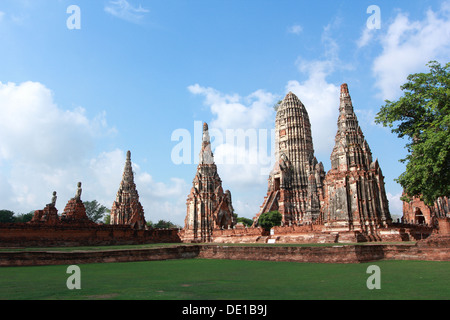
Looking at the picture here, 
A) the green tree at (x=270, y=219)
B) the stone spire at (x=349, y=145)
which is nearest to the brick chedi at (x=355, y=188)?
the stone spire at (x=349, y=145)

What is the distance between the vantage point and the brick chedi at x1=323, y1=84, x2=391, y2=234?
23453mm

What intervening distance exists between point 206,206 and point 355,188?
1791cm

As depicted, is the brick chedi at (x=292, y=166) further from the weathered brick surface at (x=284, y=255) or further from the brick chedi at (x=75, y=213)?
the weathered brick surface at (x=284, y=255)

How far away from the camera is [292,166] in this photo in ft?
182

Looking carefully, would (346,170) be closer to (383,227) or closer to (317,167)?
(383,227)

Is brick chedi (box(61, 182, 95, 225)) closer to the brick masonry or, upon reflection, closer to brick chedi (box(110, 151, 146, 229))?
the brick masonry

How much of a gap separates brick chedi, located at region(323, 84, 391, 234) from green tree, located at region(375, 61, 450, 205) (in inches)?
266

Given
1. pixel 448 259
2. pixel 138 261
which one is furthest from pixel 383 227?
pixel 138 261

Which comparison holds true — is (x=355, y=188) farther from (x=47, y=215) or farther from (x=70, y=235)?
(x=47, y=215)

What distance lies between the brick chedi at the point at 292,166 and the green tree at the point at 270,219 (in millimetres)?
1054

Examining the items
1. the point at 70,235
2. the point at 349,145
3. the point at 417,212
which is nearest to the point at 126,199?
the point at 70,235

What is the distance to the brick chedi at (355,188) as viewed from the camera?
23.5 meters

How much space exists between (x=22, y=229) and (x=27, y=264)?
44.1 feet

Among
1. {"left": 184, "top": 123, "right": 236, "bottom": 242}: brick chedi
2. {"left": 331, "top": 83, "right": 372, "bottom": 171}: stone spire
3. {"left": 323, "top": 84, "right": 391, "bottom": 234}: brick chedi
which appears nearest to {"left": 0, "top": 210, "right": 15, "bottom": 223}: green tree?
{"left": 184, "top": 123, "right": 236, "bottom": 242}: brick chedi
